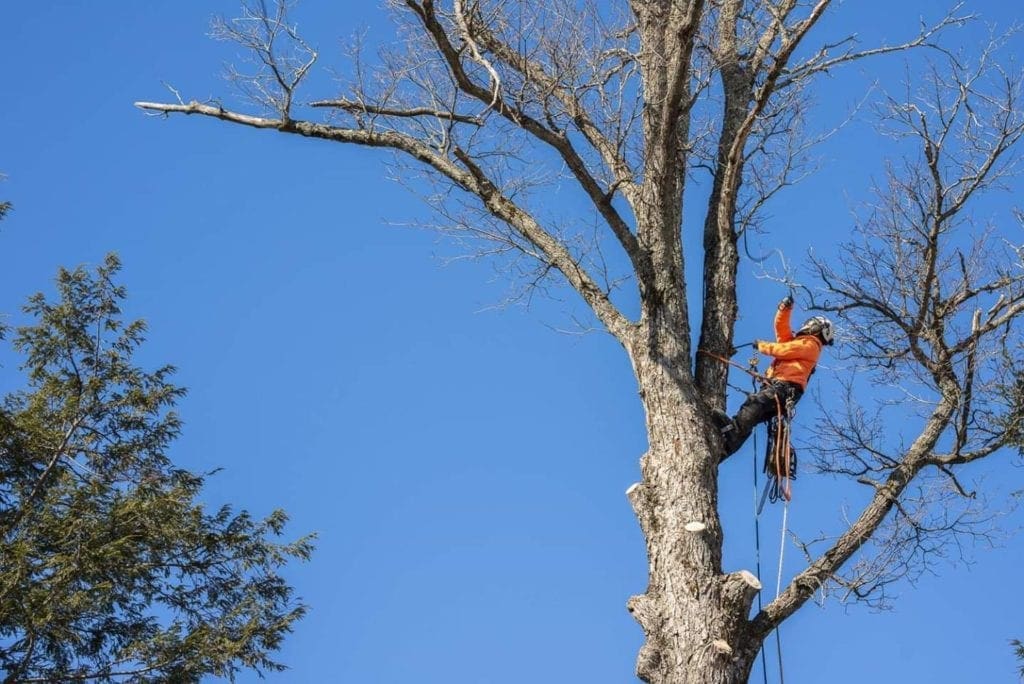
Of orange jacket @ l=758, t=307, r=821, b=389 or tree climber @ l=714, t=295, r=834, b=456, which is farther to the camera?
orange jacket @ l=758, t=307, r=821, b=389

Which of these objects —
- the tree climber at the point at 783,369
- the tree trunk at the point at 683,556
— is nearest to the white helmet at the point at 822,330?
the tree climber at the point at 783,369

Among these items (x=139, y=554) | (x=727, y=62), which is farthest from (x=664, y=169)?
(x=139, y=554)

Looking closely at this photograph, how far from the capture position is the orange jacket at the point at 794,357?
31.8 feet

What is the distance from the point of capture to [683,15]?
859 centimetres

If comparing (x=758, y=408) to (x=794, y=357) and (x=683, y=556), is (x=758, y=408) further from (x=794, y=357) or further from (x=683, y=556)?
(x=683, y=556)

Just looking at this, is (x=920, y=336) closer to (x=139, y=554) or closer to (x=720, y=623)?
(x=720, y=623)

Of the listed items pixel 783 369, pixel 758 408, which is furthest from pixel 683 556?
pixel 783 369

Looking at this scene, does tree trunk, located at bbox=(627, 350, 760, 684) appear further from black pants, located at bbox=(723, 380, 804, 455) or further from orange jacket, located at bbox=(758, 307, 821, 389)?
orange jacket, located at bbox=(758, 307, 821, 389)

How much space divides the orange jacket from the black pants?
0.10m

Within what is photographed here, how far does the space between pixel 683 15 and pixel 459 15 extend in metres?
1.38

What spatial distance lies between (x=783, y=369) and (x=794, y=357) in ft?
0.42

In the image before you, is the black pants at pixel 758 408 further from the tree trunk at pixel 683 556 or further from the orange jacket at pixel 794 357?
the tree trunk at pixel 683 556

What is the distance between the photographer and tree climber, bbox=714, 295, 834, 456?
903cm

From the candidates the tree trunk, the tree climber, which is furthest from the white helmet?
the tree trunk
